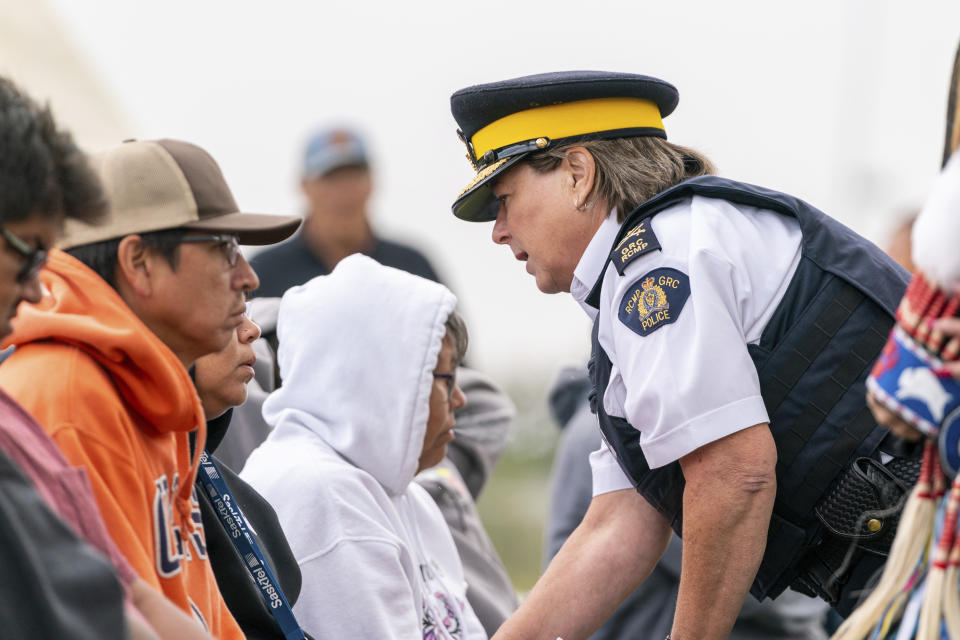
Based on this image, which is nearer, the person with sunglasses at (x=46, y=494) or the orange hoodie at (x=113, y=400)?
the person with sunglasses at (x=46, y=494)

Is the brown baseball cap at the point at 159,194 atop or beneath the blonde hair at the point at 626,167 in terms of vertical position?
atop

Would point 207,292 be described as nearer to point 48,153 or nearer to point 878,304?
point 48,153

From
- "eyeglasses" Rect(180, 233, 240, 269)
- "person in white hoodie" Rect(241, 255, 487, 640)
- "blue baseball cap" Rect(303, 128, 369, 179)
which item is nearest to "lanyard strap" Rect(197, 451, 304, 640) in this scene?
"person in white hoodie" Rect(241, 255, 487, 640)

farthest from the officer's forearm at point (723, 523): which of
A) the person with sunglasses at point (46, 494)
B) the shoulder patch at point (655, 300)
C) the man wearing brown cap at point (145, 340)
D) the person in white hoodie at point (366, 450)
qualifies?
the person with sunglasses at point (46, 494)

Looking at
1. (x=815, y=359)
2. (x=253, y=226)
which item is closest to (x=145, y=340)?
(x=253, y=226)

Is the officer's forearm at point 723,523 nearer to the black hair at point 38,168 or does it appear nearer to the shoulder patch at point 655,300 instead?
the shoulder patch at point 655,300

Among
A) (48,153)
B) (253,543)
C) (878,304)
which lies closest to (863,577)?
(878,304)

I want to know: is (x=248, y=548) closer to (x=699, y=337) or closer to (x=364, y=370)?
(x=364, y=370)

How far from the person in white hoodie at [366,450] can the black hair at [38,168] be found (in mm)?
1236

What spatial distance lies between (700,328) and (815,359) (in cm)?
27

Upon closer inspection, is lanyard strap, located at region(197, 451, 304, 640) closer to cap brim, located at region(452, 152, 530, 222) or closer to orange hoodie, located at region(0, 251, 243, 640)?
orange hoodie, located at region(0, 251, 243, 640)

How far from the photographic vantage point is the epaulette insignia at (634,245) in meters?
2.39

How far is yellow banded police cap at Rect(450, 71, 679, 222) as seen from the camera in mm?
2719

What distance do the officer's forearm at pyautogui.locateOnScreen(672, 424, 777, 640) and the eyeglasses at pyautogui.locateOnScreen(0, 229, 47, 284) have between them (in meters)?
1.28
